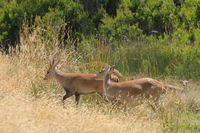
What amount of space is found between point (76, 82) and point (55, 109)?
2.86 m

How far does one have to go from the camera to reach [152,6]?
20.0 metres

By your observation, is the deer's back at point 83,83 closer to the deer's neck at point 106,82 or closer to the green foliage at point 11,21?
the deer's neck at point 106,82

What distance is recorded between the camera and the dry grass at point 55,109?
31.1 ft

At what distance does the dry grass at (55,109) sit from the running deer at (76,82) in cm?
20

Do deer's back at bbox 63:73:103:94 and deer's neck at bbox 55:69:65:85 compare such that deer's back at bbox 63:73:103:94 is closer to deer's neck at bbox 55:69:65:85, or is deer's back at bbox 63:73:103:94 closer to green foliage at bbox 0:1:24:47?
deer's neck at bbox 55:69:65:85

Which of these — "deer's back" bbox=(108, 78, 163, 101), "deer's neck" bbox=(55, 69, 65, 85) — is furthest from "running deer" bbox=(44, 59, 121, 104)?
"deer's back" bbox=(108, 78, 163, 101)

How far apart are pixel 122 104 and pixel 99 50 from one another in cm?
343

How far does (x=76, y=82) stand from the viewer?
1314 cm

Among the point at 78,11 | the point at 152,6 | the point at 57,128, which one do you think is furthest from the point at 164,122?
the point at 78,11

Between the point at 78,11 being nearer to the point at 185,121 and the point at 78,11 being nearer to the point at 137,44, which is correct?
the point at 137,44

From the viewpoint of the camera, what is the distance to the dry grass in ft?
31.1

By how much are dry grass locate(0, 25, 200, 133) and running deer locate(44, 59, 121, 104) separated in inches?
7.9

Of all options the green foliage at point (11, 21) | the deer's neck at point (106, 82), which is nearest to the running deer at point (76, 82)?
the deer's neck at point (106, 82)

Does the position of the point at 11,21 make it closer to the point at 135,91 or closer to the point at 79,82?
the point at 79,82
